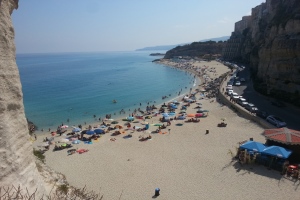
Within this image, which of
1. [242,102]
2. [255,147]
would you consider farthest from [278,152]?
[242,102]

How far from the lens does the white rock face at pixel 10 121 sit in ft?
19.2

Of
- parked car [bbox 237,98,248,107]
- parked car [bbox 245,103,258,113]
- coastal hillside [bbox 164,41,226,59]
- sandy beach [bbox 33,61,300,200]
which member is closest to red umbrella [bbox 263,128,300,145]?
sandy beach [bbox 33,61,300,200]

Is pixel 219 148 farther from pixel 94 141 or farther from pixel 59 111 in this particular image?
pixel 59 111

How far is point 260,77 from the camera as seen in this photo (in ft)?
126

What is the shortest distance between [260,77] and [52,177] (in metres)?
34.9

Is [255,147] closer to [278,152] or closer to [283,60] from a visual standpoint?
[278,152]

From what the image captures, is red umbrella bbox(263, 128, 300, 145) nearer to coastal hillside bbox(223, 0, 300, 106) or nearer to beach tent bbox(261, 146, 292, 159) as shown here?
beach tent bbox(261, 146, 292, 159)

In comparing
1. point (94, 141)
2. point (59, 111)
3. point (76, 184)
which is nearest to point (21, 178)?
point (76, 184)

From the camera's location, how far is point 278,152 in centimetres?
1537

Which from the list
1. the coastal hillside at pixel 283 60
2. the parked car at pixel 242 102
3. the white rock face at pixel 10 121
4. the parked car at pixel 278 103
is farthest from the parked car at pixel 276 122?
the white rock face at pixel 10 121

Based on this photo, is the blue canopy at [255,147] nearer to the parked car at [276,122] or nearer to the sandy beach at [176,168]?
the sandy beach at [176,168]

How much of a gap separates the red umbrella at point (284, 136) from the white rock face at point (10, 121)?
15.0 metres

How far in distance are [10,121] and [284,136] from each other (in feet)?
52.8

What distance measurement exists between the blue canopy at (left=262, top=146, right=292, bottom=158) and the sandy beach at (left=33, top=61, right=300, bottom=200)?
1.08 m
